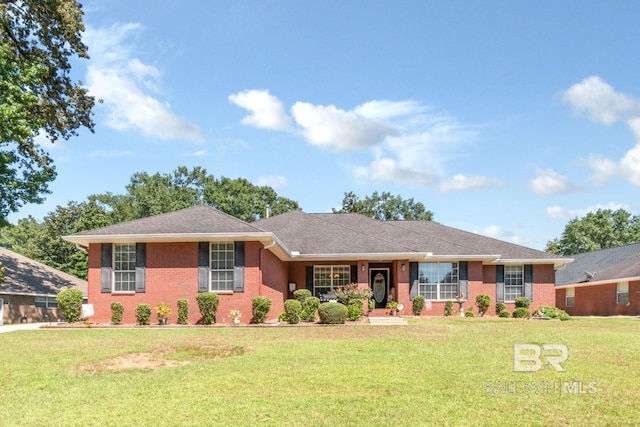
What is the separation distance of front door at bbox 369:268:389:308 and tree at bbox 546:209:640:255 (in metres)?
43.9

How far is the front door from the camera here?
27.2m

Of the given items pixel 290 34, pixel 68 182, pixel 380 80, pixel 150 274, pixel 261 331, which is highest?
pixel 290 34

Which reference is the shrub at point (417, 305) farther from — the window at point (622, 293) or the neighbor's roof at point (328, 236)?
the window at point (622, 293)

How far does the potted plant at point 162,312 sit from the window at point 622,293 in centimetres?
2586

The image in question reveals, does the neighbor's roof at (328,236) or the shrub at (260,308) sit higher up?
the neighbor's roof at (328,236)

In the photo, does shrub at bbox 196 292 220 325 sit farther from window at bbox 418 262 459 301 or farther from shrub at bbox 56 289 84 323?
window at bbox 418 262 459 301

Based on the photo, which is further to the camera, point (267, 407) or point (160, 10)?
point (160, 10)

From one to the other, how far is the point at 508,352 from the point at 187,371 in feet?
20.6

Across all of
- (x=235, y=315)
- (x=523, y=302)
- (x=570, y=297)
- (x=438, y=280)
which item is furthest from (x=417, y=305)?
(x=570, y=297)

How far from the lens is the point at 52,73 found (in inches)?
1035

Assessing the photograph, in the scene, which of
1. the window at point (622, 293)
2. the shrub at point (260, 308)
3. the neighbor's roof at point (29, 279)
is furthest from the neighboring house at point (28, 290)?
the window at point (622, 293)

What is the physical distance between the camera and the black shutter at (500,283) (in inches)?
1104

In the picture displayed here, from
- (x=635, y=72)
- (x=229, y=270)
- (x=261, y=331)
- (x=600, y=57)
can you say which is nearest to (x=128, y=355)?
(x=261, y=331)

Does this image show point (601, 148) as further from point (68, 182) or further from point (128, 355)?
point (68, 182)
